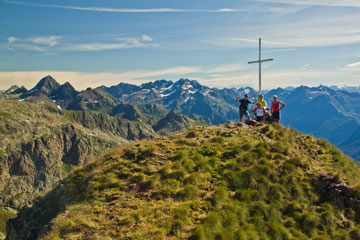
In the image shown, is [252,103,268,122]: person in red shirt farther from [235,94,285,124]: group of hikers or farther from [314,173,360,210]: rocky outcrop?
[314,173,360,210]: rocky outcrop

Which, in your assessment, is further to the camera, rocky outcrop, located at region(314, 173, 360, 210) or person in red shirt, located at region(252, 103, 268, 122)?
person in red shirt, located at region(252, 103, 268, 122)

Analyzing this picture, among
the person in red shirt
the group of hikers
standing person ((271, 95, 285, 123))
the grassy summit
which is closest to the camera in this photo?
the grassy summit

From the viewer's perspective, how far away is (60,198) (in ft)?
59.9

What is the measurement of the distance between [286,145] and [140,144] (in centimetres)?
1281

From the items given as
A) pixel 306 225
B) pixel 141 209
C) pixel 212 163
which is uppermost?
pixel 212 163

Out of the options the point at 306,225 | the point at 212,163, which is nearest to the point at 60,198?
the point at 212,163

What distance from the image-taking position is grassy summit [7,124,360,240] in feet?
44.9

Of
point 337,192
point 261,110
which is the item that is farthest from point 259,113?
point 337,192

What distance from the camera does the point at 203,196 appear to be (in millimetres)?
15977

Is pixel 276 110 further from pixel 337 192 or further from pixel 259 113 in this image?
pixel 337 192

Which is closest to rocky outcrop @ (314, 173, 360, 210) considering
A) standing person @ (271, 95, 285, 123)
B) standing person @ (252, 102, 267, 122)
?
standing person @ (271, 95, 285, 123)

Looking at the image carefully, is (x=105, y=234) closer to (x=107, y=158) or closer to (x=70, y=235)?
(x=70, y=235)

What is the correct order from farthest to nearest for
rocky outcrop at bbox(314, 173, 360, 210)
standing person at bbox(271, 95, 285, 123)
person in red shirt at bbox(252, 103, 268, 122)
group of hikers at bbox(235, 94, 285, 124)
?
person in red shirt at bbox(252, 103, 268, 122) → group of hikers at bbox(235, 94, 285, 124) → standing person at bbox(271, 95, 285, 123) → rocky outcrop at bbox(314, 173, 360, 210)

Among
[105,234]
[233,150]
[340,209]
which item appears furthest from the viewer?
[233,150]
